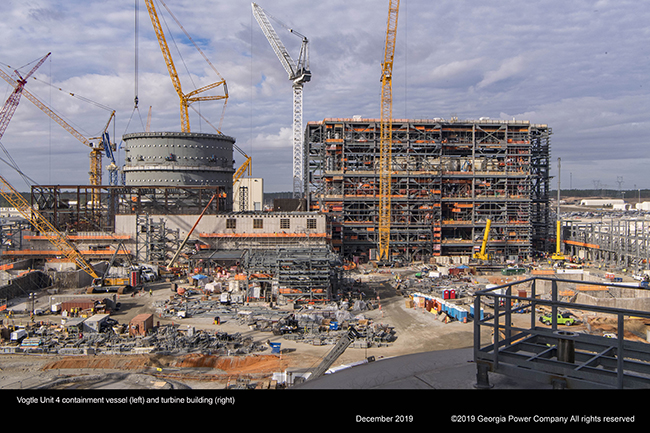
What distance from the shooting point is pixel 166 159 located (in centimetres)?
6019

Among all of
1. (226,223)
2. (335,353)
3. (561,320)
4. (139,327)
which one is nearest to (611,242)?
(561,320)

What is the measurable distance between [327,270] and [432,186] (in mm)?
33984

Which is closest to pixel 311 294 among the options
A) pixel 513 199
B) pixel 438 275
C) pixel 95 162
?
pixel 438 275

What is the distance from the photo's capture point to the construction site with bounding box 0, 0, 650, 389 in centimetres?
1695

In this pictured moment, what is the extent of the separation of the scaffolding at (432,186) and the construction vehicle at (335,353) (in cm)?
3506

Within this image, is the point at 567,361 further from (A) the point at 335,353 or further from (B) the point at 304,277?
(B) the point at 304,277

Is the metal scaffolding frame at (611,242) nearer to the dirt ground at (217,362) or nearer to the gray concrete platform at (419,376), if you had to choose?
the dirt ground at (217,362)

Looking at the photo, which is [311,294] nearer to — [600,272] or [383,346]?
[383,346]

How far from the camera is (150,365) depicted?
20016 millimetres

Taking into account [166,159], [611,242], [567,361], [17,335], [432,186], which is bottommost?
[17,335]

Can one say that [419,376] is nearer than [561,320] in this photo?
Yes

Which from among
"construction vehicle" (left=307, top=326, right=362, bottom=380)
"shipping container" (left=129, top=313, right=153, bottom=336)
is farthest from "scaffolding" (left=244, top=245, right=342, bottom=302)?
"shipping container" (left=129, top=313, right=153, bottom=336)
